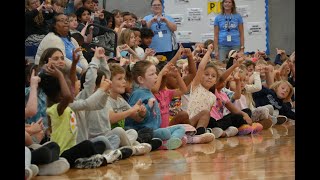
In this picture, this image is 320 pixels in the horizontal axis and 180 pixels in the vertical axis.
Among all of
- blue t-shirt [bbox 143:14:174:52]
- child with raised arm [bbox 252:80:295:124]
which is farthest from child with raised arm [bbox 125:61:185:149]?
blue t-shirt [bbox 143:14:174:52]

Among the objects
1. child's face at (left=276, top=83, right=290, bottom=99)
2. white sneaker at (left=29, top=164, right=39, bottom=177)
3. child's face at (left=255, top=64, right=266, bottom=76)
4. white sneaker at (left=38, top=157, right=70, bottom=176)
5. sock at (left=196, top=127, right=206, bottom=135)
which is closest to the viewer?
white sneaker at (left=29, top=164, right=39, bottom=177)

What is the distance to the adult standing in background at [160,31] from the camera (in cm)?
990

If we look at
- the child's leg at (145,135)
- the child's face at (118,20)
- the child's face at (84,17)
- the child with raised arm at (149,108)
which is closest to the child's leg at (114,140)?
the child's leg at (145,135)

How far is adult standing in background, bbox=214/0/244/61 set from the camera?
37.2 feet

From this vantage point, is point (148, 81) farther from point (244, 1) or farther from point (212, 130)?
point (244, 1)

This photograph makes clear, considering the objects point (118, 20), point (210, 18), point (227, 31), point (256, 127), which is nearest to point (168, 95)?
point (256, 127)

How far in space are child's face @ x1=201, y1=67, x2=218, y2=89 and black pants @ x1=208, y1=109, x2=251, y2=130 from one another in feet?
1.22

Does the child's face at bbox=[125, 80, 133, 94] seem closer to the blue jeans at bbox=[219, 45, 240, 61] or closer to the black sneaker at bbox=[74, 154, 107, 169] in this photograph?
the black sneaker at bbox=[74, 154, 107, 169]

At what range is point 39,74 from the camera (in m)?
4.94

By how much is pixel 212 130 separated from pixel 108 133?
6.48ft

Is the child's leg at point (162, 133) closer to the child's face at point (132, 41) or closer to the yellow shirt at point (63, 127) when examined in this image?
the yellow shirt at point (63, 127)

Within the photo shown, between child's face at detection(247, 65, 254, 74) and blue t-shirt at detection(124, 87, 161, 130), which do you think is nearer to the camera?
blue t-shirt at detection(124, 87, 161, 130)
